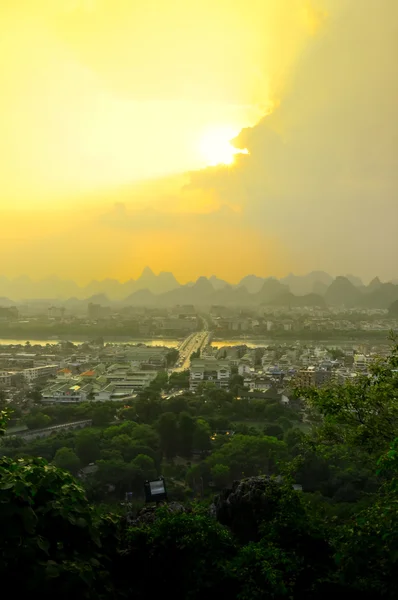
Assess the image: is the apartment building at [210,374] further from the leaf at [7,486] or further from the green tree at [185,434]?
the leaf at [7,486]

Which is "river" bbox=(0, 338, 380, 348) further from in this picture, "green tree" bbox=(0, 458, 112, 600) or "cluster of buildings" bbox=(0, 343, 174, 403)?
"green tree" bbox=(0, 458, 112, 600)

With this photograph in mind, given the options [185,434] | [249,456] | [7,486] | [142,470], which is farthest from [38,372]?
[7,486]

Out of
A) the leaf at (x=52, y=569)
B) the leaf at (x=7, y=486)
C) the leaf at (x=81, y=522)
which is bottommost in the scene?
the leaf at (x=52, y=569)

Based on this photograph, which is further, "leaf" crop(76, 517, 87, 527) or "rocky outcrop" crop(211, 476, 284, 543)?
"rocky outcrop" crop(211, 476, 284, 543)

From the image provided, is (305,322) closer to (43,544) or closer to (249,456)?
(249,456)

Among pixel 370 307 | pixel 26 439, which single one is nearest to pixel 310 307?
pixel 370 307

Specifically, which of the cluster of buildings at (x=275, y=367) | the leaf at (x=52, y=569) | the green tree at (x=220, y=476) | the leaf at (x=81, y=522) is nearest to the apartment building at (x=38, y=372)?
the cluster of buildings at (x=275, y=367)

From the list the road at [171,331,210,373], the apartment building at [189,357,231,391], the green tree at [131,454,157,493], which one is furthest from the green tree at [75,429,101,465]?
the road at [171,331,210,373]
